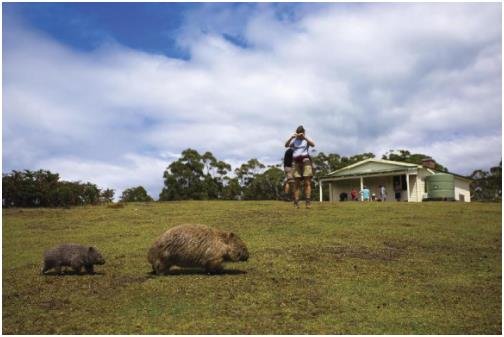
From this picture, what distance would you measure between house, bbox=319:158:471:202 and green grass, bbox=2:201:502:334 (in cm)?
2962

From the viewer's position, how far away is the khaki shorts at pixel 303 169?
19.5 m

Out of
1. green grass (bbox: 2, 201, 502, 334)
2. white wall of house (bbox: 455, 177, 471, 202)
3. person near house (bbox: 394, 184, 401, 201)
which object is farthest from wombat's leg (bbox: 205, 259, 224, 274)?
white wall of house (bbox: 455, 177, 471, 202)

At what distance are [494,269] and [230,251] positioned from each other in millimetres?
5724

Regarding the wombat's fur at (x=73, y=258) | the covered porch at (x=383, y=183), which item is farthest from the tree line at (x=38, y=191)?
the covered porch at (x=383, y=183)

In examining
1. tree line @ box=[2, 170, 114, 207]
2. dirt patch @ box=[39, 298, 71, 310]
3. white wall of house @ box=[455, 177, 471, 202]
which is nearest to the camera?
dirt patch @ box=[39, 298, 71, 310]

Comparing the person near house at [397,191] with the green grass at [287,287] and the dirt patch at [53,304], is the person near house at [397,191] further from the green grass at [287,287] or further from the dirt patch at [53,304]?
the dirt patch at [53,304]

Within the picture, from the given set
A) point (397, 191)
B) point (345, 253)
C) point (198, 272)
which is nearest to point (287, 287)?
point (198, 272)

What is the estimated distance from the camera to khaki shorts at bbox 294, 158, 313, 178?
19469mm

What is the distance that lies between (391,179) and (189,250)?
41.6 meters

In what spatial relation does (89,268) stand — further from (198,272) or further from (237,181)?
(237,181)

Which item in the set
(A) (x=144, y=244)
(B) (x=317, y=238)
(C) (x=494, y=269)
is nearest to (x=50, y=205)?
(A) (x=144, y=244)

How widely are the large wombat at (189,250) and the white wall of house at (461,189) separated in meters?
43.2

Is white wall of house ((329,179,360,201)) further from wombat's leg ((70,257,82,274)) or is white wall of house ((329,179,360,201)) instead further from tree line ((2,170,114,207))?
wombat's leg ((70,257,82,274))

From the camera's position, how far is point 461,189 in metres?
50.1
